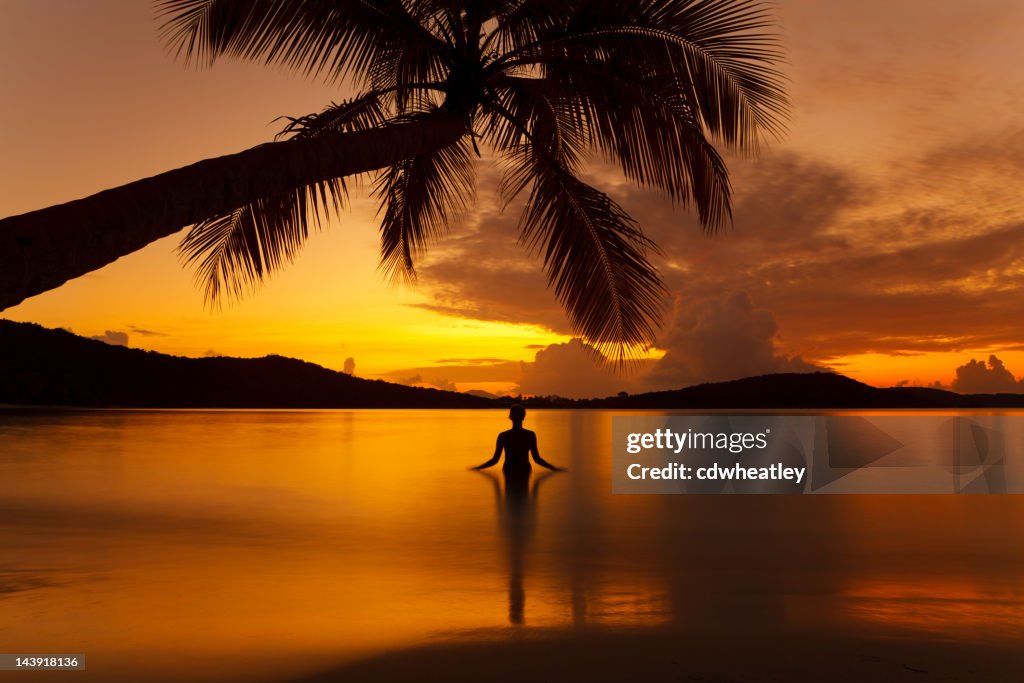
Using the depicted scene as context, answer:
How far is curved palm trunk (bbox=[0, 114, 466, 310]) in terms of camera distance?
151 inches

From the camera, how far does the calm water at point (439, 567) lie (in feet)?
17.3

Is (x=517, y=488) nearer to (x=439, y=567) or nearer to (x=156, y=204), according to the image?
(x=439, y=567)

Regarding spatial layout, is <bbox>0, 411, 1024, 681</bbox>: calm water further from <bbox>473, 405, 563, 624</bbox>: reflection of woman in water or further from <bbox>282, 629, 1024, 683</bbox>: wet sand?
<bbox>282, 629, 1024, 683</bbox>: wet sand

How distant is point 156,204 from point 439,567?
4.72 meters

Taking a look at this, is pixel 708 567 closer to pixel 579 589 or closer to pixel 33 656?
pixel 579 589

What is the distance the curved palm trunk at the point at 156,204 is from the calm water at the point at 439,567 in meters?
1.98

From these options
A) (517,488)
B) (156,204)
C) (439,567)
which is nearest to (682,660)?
(156,204)

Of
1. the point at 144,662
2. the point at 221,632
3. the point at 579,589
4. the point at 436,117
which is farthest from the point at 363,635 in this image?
the point at 436,117

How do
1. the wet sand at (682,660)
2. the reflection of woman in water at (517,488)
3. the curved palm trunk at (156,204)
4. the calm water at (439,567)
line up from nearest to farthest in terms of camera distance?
the curved palm trunk at (156,204) < the wet sand at (682,660) < the calm water at (439,567) < the reflection of woman in water at (517,488)

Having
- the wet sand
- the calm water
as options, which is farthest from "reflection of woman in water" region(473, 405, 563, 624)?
the wet sand

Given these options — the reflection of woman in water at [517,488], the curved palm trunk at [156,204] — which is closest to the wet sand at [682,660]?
the curved palm trunk at [156,204]

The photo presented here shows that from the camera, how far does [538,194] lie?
28.0 feet

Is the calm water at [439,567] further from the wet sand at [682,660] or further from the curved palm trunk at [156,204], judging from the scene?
the curved palm trunk at [156,204]

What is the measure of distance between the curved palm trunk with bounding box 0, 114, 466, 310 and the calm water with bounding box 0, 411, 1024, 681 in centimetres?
198
